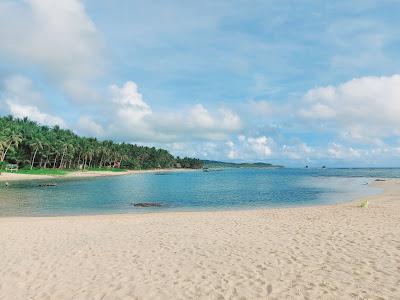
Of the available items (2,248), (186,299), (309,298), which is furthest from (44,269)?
(309,298)

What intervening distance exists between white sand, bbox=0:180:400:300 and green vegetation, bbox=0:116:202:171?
3208 inches

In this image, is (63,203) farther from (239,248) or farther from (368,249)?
(368,249)

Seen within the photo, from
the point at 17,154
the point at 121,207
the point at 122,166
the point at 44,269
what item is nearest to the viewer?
the point at 44,269

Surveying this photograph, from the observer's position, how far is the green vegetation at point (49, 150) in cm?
9895

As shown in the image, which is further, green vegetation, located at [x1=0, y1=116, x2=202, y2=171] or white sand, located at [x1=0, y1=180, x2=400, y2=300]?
green vegetation, located at [x1=0, y1=116, x2=202, y2=171]

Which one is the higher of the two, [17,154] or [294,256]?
[17,154]

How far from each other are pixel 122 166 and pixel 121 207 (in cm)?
14181

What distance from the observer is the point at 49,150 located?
110m

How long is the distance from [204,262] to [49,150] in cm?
10804

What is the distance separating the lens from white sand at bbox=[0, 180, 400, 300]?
946 cm

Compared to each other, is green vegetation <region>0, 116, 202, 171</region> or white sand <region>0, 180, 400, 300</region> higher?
green vegetation <region>0, 116, 202, 171</region>

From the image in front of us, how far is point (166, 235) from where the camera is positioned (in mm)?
17234

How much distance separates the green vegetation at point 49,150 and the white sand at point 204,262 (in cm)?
8149

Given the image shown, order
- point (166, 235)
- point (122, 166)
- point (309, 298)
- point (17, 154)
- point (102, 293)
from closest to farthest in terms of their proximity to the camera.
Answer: point (309, 298) < point (102, 293) < point (166, 235) < point (17, 154) < point (122, 166)
